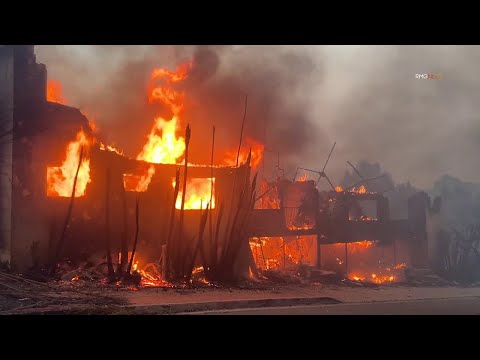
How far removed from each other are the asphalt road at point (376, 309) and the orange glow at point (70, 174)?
26.2 feet

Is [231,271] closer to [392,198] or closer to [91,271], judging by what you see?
[91,271]

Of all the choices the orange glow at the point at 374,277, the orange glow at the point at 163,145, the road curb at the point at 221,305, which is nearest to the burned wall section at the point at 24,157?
the orange glow at the point at 163,145

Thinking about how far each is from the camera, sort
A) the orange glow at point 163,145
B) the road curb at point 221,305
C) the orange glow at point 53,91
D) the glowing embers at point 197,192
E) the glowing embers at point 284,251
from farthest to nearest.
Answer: the glowing embers at point 284,251, the orange glow at point 53,91, the orange glow at point 163,145, the glowing embers at point 197,192, the road curb at point 221,305

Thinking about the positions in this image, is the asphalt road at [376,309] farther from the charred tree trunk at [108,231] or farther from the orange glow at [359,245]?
the orange glow at [359,245]

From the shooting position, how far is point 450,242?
88.6 ft

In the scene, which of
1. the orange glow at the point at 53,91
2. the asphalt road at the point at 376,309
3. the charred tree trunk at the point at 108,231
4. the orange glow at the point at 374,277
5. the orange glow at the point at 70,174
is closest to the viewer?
the asphalt road at the point at 376,309

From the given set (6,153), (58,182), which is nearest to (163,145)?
(58,182)

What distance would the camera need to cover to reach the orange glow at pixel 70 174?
1705cm

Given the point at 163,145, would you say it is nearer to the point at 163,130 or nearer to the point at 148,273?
the point at 163,130

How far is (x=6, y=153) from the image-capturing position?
16094mm

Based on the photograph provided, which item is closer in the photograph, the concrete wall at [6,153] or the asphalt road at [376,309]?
the asphalt road at [376,309]

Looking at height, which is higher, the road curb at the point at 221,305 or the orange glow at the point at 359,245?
the orange glow at the point at 359,245
